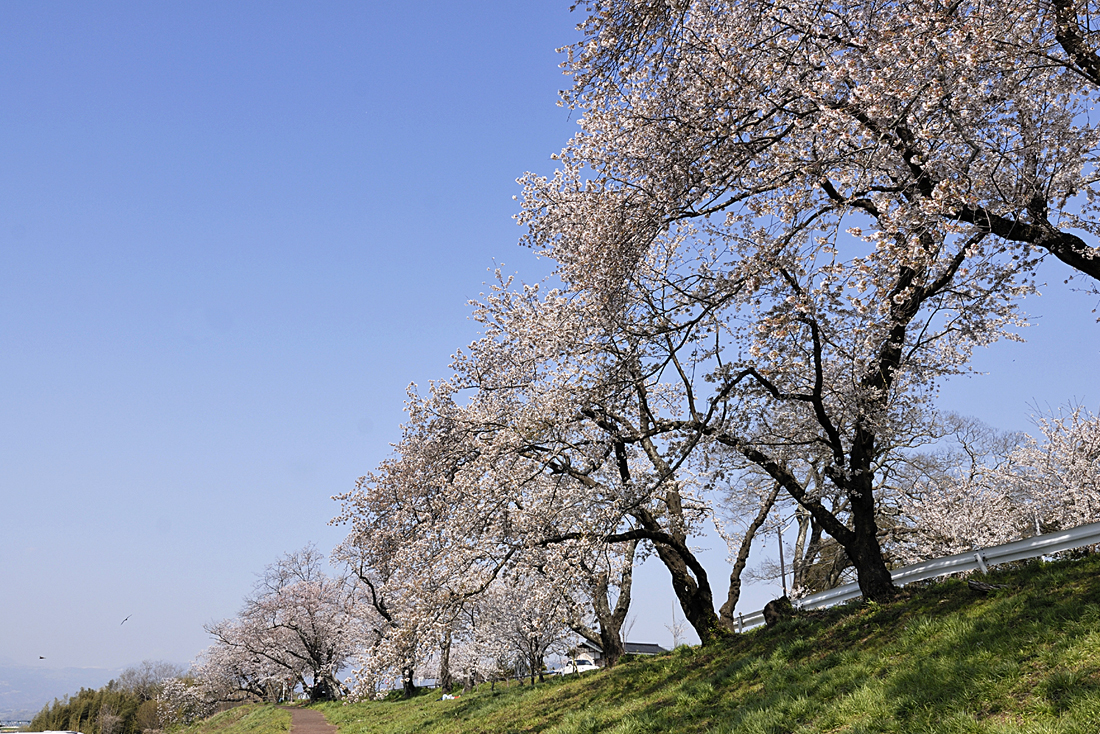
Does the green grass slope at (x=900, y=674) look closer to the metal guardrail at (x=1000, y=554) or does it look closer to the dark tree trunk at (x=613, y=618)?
A: the metal guardrail at (x=1000, y=554)

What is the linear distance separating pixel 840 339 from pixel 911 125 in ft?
15.0

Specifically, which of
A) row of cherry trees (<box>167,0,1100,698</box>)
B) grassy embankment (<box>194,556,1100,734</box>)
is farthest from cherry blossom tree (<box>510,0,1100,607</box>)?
grassy embankment (<box>194,556,1100,734</box>)

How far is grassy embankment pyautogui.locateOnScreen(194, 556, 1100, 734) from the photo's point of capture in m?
6.27

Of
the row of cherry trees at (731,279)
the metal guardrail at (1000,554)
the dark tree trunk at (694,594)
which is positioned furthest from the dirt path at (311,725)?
the metal guardrail at (1000,554)

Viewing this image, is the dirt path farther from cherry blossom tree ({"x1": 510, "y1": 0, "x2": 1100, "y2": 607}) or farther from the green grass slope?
cherry blossom tree ({"x1": 510, "y1": 0, "x2": 1100, "y2": 607})

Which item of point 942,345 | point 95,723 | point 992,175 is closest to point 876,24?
point 992,175

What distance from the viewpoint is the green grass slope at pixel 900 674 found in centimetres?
627

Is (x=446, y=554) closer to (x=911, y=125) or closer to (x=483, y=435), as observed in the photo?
(x=483, y=435)

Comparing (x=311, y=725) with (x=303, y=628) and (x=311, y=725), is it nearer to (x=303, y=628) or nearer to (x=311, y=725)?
(x=311, y=725)

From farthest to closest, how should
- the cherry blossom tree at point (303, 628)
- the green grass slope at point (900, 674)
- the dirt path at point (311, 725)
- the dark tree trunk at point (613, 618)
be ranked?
the cherry blossom tree at point (303, 628) < the dirt path at point (311, 725) < the dark tree trunk at point (613, 618) < the green grass slope at point (900, 674)

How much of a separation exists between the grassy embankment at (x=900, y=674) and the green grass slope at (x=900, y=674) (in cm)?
2

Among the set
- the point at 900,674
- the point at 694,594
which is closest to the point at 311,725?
the point at 694,594

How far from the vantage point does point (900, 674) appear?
762 centimetres

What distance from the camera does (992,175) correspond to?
7.46 meters
